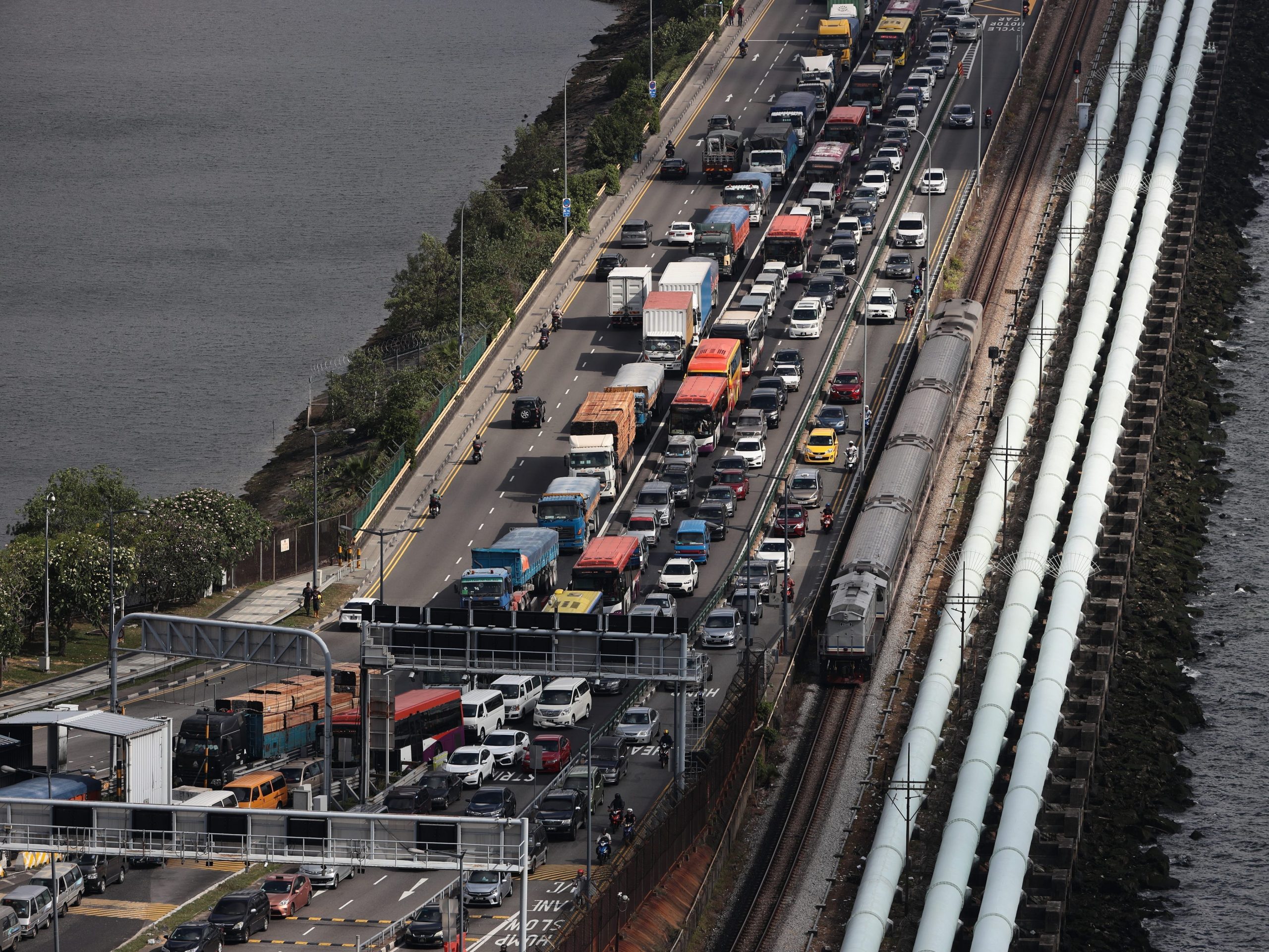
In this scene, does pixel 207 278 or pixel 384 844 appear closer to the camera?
pixel 384 844

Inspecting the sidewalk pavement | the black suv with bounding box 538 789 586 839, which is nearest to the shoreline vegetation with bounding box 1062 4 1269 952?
the black suv with bounding box 538 789 586 839

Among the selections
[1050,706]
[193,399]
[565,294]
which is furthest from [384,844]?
[193,399]

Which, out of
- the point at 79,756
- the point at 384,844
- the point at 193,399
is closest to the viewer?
the point at 384,844

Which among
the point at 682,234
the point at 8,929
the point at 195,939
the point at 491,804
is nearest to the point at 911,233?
the point at 682,234

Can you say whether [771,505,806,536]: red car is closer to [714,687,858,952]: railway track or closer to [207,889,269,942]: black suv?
[714,687,858,952]: railway track

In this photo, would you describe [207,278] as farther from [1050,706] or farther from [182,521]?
[1050,706]

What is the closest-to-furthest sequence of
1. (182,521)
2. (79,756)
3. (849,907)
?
(849,907)
(79,756)
(182,521)

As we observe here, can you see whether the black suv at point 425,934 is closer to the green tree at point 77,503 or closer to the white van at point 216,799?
the white van at point 216,799
